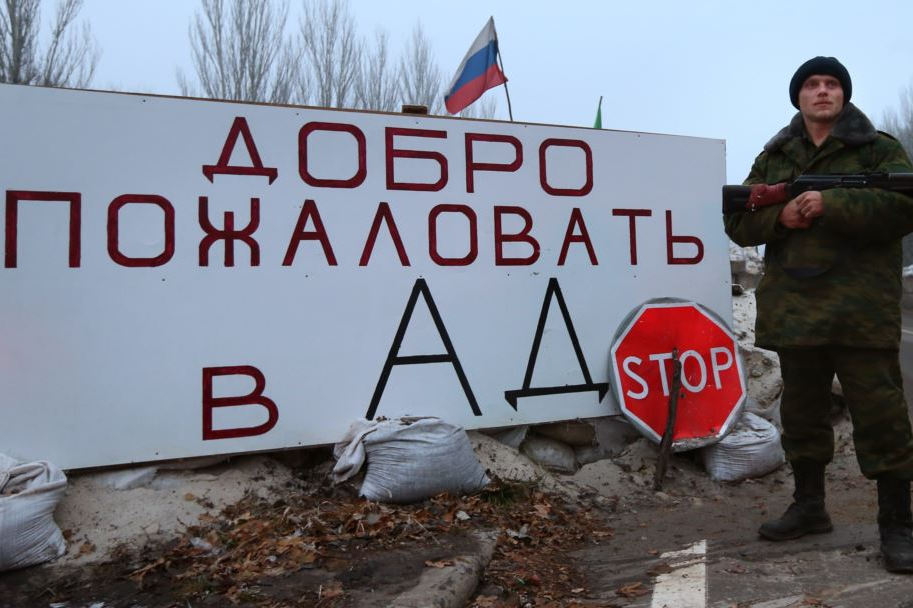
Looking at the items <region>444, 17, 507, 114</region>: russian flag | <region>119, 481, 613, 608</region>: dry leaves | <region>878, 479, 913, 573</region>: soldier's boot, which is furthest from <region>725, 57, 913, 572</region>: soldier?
<region>444, 17, 507, 114</region>: russian flag

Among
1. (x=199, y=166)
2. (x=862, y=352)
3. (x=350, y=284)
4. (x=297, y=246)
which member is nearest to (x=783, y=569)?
(x=862, y=352)

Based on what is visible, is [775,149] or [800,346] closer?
[800,346]

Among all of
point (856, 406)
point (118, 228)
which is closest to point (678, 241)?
point (856, 406)

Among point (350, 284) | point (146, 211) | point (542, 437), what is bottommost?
point (542, 437)

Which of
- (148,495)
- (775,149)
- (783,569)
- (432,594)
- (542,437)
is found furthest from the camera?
(542,437)

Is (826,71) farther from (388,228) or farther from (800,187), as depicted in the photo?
(388,228)

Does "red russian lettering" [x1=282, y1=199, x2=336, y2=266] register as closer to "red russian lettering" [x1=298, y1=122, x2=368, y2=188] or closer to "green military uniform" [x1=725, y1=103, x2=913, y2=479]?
"red russian lettering" [x1=298, y1=122, x2=368, y2=188]

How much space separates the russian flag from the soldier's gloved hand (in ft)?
10.2

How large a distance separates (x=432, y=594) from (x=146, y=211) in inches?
84.1

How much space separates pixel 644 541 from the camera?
9.95 ft

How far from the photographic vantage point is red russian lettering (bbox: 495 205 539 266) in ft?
12.5

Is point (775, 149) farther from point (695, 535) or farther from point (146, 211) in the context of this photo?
point (146, 211)

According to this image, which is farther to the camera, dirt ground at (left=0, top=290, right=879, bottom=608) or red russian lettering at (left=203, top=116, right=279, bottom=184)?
red russian lettering at (left=203, top=116, right=279, bottom=184)

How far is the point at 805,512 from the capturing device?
2.81 metres
